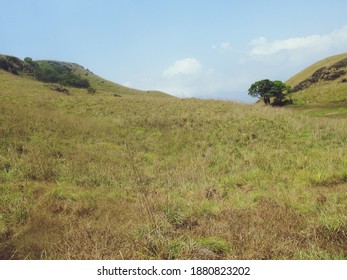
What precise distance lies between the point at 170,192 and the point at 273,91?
44.7 m

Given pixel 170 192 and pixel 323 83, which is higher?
pixel 323 83

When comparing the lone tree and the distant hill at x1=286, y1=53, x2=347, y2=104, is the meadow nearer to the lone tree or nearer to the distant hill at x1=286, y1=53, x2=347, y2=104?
the distant hill at x1=286, y1=53, x2=347, y2=104

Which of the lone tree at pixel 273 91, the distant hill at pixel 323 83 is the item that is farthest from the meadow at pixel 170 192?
the lone tree at pixel 273 91

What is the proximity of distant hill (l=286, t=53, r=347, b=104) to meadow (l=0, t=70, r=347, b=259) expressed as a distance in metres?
27.3

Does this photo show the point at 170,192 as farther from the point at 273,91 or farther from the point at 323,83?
the point at 323,83

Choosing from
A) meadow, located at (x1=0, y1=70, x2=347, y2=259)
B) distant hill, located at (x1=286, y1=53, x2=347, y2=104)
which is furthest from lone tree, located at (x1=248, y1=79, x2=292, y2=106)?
meadow, located at (x1=0, y1=70, x2=347, y2=259)

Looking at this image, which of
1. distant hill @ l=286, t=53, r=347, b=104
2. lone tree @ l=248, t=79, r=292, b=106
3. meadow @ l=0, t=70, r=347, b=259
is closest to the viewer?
meadow @ l=0, t=70, r=347, b=259

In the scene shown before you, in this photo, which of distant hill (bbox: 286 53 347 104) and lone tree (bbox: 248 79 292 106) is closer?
distant hill (bbox: 286 53 347 104)

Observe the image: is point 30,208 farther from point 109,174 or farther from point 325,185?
point 325,185

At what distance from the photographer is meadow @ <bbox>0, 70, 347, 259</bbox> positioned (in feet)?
13.1

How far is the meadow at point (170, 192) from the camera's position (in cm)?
399

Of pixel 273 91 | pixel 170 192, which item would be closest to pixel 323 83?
pixel 273 91

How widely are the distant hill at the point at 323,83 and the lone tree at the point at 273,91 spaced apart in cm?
175

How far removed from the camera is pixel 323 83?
160 feet
